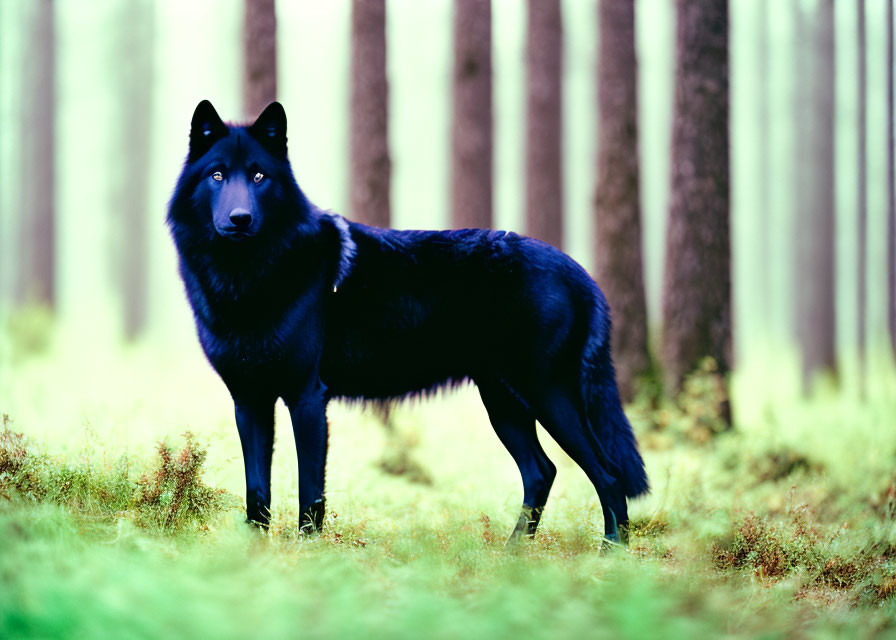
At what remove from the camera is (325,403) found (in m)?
4.17

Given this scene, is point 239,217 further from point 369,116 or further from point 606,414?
point 369,116

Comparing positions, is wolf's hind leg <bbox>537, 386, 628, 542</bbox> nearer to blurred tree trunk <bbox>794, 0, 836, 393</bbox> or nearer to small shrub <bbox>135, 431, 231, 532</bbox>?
small shrub <bbox>135, 431, 231, 532</bbox>

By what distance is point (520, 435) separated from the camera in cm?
478

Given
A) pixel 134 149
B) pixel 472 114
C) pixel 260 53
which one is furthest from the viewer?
pixel 134 149

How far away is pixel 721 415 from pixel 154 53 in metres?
14.7

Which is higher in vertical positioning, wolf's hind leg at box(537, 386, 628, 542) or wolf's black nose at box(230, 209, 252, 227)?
wolf's black nose at box(230, 209, 252, 227)

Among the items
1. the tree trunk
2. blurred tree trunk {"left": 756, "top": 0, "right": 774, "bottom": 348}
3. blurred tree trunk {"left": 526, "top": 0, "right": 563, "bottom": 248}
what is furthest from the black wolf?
blurred tree trunk {"left": 756, "top": 0, "right": 774, "bottom": 348}

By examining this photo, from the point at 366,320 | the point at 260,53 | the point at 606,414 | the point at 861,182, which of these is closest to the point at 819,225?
the point at 861,182

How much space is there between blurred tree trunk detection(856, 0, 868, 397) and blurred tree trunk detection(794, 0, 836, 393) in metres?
0.42

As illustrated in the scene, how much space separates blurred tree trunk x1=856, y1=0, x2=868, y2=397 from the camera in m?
12.5

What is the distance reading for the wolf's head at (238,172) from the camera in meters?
3.92

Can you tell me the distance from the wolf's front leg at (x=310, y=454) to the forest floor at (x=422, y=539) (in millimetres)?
137

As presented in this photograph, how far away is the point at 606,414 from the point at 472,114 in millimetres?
5307

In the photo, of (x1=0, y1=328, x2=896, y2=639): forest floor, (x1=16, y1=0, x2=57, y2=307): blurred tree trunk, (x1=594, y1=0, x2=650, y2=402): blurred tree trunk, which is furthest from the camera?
(x1=16, y1=0, x2=57, y2=307): blurred tree trunk
